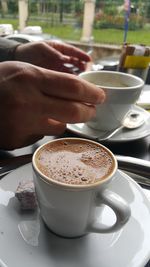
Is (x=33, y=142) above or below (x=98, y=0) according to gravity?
below

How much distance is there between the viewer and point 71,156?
31cm

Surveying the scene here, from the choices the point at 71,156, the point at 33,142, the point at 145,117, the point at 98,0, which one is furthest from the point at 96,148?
the point at 98,0

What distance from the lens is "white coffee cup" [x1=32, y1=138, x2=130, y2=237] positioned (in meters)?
0.25

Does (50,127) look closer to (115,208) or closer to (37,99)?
(37,99)

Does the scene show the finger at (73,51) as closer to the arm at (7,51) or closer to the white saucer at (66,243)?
the arm at (7,51)

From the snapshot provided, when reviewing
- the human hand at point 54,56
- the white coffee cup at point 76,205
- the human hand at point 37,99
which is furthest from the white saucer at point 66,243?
the human hand at point 54,56

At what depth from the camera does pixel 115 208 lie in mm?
255

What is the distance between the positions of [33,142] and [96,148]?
15 cm

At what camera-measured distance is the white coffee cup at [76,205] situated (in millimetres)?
255

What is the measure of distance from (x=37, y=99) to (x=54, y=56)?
1.24 feet

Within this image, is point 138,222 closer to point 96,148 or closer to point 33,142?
point 96,148

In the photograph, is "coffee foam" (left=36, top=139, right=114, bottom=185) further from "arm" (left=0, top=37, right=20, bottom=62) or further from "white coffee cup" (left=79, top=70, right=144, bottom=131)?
"arm" (left=0, top=37, right=20, bottom=62)

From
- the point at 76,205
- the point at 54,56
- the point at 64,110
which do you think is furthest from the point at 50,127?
the point at 54,56

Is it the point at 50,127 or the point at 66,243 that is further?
the point at 50,127
